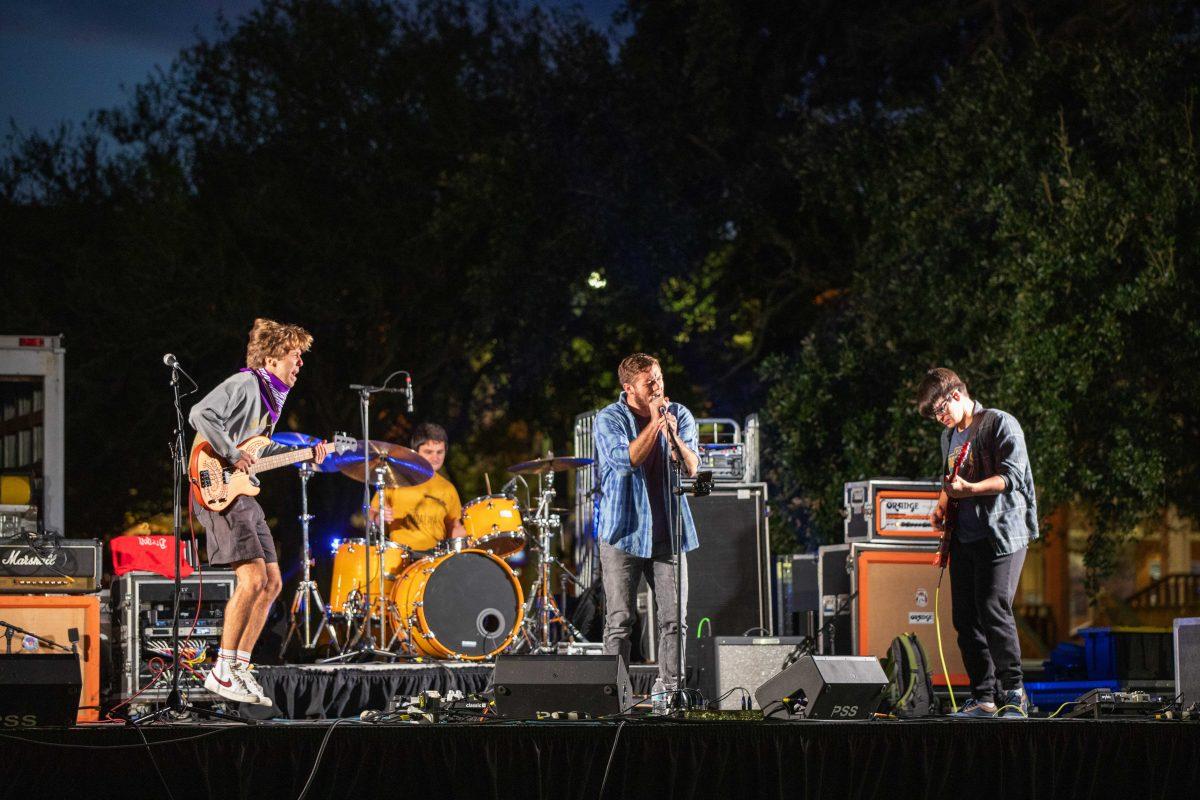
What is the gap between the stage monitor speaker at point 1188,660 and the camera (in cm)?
700

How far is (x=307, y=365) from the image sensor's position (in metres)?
17.2

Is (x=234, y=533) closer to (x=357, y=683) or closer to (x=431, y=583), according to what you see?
(x=357, y=683)

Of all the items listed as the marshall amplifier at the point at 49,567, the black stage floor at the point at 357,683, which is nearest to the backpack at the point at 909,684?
the black stage floor at the point at 357,683

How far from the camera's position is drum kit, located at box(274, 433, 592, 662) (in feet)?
28.7

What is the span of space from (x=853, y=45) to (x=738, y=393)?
3898 mm

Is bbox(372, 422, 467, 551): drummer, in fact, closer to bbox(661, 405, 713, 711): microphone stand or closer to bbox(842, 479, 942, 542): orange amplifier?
bbox(842, 479, 942, 542): orange amplifier

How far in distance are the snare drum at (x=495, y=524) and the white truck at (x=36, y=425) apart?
300 cm

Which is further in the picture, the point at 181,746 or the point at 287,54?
the point at 287,54

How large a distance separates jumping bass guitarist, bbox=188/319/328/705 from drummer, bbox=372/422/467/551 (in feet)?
8.56

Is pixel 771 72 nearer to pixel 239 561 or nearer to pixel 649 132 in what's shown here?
pixel 649 132

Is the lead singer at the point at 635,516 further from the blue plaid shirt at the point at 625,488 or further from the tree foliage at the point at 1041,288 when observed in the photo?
the tree foliage at the point at 1041,288

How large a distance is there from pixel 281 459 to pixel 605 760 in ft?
7.71

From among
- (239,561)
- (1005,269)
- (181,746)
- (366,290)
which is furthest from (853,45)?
(181,746)

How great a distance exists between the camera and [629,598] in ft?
23.1
